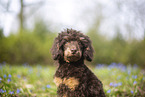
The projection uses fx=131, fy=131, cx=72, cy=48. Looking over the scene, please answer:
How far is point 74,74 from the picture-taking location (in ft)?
7.62

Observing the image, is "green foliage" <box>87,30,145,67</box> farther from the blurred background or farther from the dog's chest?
the dog's chest

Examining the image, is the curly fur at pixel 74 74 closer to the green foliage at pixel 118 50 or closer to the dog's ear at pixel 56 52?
the dog's ear at pixel 56 52

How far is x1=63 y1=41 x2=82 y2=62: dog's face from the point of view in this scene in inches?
85.9

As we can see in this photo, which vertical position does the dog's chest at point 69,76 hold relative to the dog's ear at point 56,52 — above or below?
below

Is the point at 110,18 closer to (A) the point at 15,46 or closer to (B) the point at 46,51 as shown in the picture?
(B) the point at 46,51

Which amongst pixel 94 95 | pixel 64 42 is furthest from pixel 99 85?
pixel 64 42

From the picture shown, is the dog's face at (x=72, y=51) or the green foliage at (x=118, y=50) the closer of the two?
the dog's face at (x=72, y=51)

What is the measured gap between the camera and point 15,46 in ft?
27.7

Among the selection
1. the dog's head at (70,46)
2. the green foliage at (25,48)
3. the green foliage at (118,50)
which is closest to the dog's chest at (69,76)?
the dog's head at (70,46)

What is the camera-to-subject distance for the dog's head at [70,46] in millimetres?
2279

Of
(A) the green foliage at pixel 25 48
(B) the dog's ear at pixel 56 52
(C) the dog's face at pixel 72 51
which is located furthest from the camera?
(A) the green foliage at pixel 25 48

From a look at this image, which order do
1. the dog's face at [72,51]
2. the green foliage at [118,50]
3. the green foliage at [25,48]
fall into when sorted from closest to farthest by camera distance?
the dog's face at [72,51]
the green foliage at [25,48]
the green foliage at [118,50]

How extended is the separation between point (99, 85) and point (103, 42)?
8.77 meters

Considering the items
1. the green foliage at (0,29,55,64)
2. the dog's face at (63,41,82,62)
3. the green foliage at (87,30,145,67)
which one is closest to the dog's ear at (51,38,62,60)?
the dog's face at (63,41,82,62)
